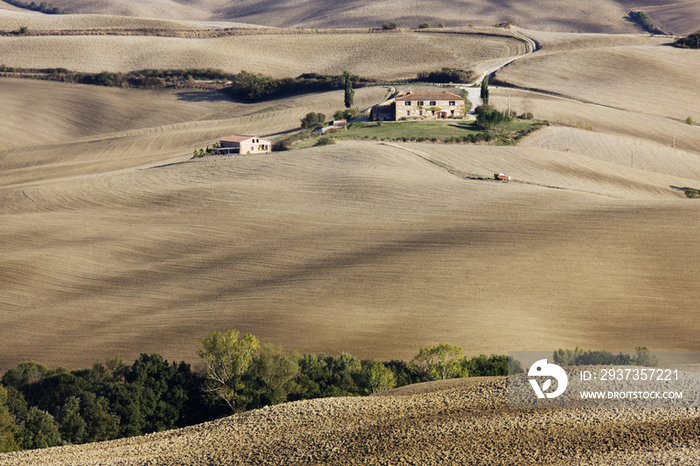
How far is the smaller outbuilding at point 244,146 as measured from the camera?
82.9m

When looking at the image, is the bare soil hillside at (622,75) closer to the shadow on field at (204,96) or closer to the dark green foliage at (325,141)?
the dark green foliage at (325,141)

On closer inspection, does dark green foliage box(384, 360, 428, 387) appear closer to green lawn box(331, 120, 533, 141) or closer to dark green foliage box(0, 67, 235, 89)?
green lawn box(331, 120, 533, 141)

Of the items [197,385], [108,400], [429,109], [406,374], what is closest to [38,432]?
[108,400]

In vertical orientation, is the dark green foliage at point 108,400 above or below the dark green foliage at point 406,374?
below

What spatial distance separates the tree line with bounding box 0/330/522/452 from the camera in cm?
2758

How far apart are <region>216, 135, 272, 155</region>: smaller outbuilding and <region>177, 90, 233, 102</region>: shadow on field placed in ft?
160

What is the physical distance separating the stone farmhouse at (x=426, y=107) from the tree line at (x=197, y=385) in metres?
68.9

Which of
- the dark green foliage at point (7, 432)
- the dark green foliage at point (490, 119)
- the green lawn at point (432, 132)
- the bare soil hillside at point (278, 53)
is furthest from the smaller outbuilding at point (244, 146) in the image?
the dark green foliage at point (7, 432)

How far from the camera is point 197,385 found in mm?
30969

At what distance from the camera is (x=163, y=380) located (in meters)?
30.2

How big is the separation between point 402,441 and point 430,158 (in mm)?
60501

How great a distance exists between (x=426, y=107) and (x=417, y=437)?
8411 centimetres

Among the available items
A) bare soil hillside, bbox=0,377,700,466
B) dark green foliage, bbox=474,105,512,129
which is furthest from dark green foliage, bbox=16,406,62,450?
dark green foliage, bbox=474,105,512,129

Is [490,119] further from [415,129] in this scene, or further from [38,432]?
[38,432]
